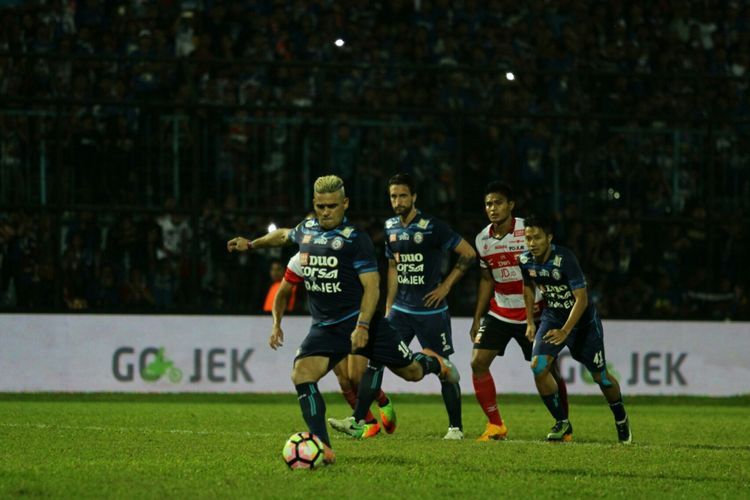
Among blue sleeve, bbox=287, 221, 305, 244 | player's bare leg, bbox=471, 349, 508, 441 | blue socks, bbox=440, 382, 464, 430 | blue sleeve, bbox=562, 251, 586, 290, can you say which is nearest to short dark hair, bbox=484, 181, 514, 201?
blue sleeve, bbox=562, 251, 586, 290

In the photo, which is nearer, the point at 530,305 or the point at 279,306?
the point at 279,306

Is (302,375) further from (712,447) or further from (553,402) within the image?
(712,447)

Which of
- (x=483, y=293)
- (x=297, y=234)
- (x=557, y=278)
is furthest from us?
(x=483, y=293)

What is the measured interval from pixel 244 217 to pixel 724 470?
987 centimetres

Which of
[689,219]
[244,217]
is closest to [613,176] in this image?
[689,219]

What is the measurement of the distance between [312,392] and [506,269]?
11.0ft


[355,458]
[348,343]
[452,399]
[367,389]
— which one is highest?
[348,343]

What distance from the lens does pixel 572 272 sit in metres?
11.0

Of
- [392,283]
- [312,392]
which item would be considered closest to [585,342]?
[392,283]

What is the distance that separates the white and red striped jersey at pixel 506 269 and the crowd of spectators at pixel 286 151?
245 inches

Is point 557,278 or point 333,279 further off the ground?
point 333,279

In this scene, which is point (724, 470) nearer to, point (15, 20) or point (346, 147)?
point (346, 147)

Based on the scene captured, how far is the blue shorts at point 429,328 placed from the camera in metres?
11.7

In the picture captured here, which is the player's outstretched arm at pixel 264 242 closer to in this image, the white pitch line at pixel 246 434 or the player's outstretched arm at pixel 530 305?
the white pitch line at pixel 246 434
